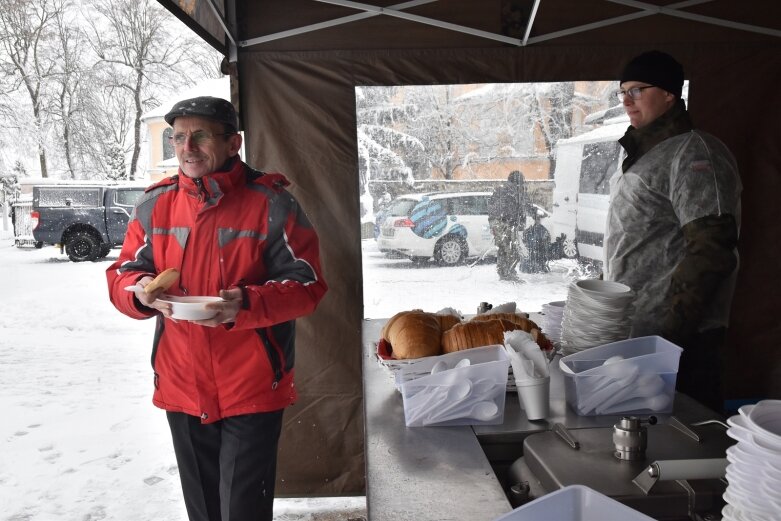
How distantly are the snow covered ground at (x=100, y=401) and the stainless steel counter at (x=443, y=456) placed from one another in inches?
75.4

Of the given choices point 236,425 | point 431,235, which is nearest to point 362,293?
point 431,235

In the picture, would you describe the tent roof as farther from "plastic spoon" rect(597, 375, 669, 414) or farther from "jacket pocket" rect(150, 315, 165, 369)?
"plastic spoon" rect(597, 375, 669, 414)

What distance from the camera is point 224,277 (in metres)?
2.04

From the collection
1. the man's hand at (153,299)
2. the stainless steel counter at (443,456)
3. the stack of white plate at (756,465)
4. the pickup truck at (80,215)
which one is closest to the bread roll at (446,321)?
the stainless steel counter at (443,456)

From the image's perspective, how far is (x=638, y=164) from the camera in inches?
88.2

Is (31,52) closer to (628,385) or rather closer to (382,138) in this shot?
(382,138)

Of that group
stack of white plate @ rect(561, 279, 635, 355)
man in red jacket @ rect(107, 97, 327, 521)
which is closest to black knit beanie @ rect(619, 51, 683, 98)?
stack of white plate @ rect(561, 279, 635, 355)

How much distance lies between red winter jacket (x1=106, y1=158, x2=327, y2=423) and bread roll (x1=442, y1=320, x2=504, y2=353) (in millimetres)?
583

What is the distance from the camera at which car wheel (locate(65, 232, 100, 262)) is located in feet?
33.9

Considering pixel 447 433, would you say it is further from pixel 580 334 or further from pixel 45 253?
pixel 45 253

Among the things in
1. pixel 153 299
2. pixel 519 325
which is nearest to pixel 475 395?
pixel 519 325

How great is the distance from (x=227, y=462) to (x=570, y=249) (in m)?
2.48

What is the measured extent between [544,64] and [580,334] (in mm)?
2016

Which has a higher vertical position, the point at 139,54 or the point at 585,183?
the point at 139,54
